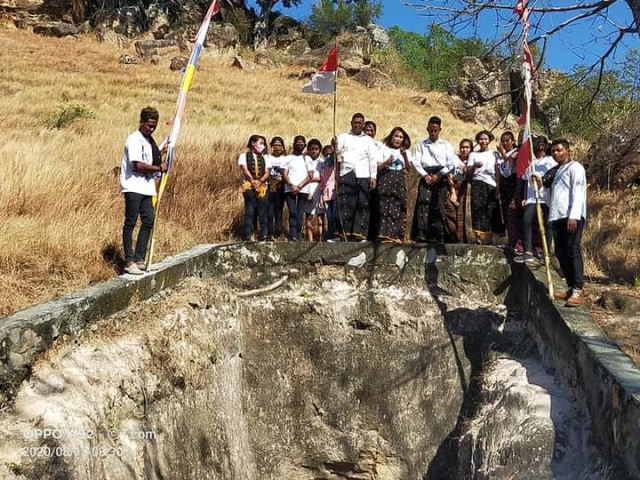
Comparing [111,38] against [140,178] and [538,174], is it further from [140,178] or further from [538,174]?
[538,174]

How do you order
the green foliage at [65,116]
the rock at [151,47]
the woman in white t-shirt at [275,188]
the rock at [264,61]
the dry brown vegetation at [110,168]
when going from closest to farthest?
the dry brown vegetation at [110,168], the woman in white t-shirt at [275,188], the green foliage at [65,116], the rock at [151,47], the rock at [264,61]

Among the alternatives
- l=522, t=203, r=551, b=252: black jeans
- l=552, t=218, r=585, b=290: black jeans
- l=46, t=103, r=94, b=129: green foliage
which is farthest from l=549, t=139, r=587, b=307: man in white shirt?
l=46, t=103, r=94, b=129: green foliage

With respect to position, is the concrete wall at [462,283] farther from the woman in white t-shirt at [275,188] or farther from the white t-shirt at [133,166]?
the woman in white t-shirt at [275,188]

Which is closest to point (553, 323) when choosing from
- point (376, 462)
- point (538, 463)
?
point (538, 463)

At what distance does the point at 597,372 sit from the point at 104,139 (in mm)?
10475

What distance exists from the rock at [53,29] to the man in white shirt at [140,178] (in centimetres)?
3534

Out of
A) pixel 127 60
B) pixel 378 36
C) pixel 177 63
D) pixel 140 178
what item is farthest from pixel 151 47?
pixel 140 178

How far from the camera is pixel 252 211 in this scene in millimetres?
7430

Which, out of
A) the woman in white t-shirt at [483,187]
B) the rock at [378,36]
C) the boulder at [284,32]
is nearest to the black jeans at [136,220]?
the woman in white t-shirt at [483,187]

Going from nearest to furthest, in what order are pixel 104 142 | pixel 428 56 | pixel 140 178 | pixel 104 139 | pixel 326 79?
pixel 140 178, pixel 326 79, pixel 104 142, pixel 104 139, pixel 428 56

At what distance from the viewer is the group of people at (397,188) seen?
261 inches

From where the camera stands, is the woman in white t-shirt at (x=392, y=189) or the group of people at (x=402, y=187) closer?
the group of people at (x=402, y=187)

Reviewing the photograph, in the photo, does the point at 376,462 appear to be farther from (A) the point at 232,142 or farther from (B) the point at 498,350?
(A) the point at 232,142

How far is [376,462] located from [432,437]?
676mm
